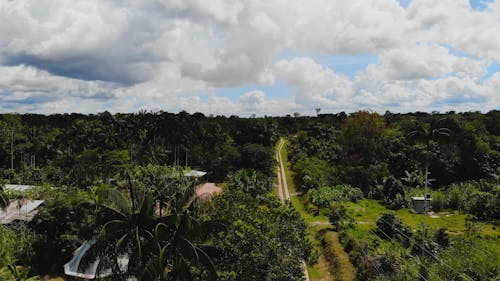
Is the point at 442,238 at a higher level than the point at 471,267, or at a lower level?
lower

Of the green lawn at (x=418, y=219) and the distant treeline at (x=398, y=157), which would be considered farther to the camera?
the distant treeline at (x=398, y=157)

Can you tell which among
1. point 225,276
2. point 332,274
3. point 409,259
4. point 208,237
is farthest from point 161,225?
point 409,259

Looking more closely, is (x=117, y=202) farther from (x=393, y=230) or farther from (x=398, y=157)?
(x=398, y=157)

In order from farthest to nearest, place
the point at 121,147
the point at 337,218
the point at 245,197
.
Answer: the point at 121,147
the point at 337,218
the point at 245,197

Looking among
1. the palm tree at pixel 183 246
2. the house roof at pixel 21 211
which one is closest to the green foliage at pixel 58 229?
the house roof at pixel 21 211

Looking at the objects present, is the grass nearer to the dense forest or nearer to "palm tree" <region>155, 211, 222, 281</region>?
the dense forest

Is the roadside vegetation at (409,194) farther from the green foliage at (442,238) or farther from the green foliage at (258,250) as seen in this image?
the green foliage at (258,250)

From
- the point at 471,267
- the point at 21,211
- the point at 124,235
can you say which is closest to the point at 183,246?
the point at 124,235
